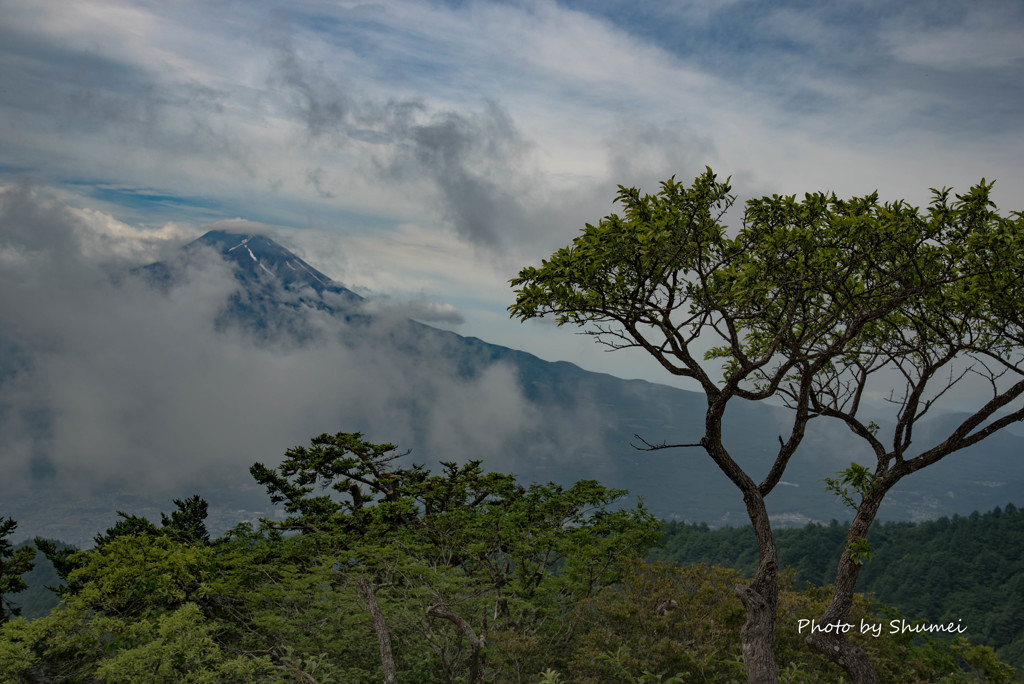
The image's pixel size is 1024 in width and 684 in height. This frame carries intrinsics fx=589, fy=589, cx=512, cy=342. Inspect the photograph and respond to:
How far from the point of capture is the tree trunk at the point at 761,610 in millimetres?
9336

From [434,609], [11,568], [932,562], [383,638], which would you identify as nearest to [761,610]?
[434,609]

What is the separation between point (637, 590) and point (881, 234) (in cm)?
932

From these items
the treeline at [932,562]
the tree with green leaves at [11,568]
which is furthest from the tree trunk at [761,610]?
the treeline at [932,562]

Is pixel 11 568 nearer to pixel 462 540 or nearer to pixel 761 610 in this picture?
pixel 462 540

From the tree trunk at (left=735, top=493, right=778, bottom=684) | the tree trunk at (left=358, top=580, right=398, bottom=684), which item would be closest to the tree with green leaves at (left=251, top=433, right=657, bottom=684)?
the tree trunk at (left=358, top=580, right=398, bottom=684)

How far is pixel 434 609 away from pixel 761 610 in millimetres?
5357

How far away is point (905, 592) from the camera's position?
236 ft

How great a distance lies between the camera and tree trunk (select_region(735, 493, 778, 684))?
9.34 meters

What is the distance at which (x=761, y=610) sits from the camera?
9680 millimetres

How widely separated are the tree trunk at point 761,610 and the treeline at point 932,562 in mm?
54747

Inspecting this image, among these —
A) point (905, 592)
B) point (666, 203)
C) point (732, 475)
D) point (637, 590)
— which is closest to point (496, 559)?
point (637, 590)

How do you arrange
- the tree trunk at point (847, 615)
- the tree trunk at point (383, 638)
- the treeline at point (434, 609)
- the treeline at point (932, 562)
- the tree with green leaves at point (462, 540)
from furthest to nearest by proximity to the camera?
the treeline at point (932, 562), the tree with green leaves at point (462, 540), the treeline at point (434, 609), the tree trunk at point (847, 615), the tree trunk at point (383, 638)

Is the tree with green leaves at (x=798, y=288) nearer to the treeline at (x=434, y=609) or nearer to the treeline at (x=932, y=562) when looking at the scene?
the treeline at (x=434, y=609)

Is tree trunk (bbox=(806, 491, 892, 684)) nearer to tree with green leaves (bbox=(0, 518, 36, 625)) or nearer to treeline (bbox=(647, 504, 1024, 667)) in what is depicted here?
tree with green leaves (bbox=(0, 518, 36, 625))
